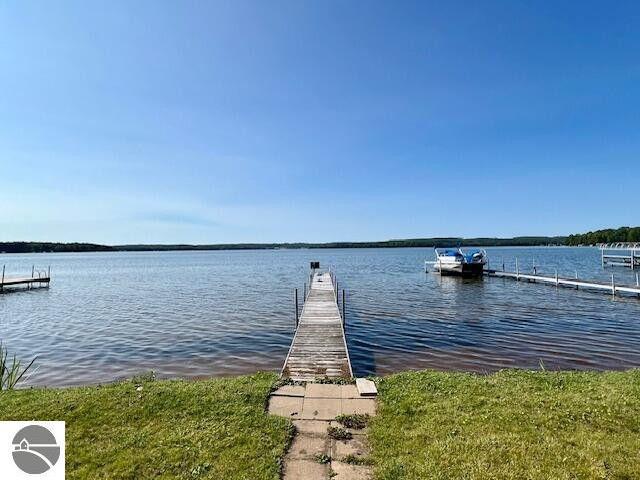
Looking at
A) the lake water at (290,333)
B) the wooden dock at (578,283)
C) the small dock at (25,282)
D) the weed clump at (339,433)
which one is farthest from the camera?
the small dock at (25,282)

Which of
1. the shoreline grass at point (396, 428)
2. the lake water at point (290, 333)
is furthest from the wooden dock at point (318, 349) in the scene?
the shoreline grass at point (396, 428)

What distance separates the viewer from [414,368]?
12078 mm

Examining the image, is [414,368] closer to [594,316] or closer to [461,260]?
[594,316]

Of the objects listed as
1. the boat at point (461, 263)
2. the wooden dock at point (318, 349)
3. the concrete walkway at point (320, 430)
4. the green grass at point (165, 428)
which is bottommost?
the wooden dock at point (318, 349)

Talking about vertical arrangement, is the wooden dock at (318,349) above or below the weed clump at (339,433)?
below

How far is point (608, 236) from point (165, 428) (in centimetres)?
18986

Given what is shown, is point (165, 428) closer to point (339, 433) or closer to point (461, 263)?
point (339, 433)

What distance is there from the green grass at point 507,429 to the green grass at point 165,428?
67.5 inches

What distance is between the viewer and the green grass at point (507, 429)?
454 centimetres

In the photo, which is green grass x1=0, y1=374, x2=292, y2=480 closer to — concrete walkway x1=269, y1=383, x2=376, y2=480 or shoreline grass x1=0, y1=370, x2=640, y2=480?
shoreline grass x1=0, y1=370, x2=640, y2=480

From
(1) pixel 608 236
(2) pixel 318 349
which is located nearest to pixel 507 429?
(2) pixel 318 349

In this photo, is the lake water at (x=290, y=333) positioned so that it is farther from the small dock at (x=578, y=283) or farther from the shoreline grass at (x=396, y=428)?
the shoreline grass at (x=396, y=428)

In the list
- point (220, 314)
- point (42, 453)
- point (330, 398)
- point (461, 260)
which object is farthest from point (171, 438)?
point (461, 260)

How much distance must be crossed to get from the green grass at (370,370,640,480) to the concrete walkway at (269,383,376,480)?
12.2 inches
